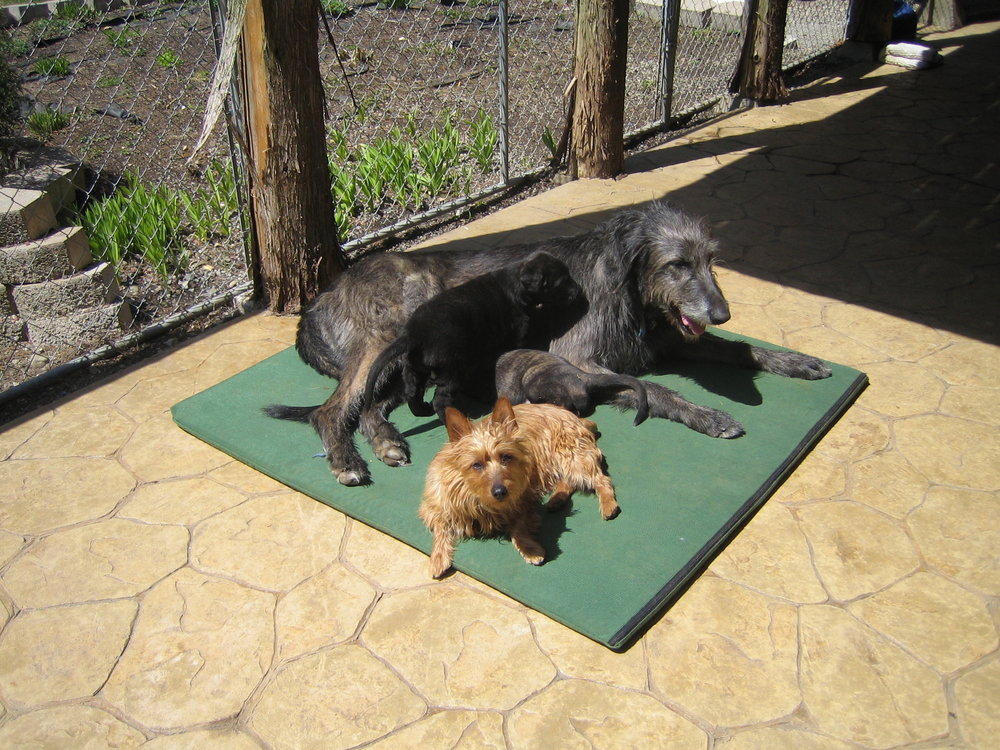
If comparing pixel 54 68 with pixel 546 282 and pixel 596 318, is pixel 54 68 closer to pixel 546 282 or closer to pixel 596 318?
pixel 546 282

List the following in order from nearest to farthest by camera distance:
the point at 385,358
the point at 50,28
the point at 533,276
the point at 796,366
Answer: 1. the point at 385,358
2. the point at 533,276
3. the point at 796,366
4. the point at 50,28

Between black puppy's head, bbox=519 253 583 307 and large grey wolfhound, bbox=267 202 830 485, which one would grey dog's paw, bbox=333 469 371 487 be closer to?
large grey wolfhound, bbox=267 202 830 485

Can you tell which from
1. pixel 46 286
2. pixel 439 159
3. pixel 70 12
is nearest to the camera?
pixel 46 286

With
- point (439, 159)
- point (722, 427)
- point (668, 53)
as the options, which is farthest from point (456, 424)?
point (668, 53)

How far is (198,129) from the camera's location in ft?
24.0

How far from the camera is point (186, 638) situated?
9.49 ft

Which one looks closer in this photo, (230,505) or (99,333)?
(230,505)

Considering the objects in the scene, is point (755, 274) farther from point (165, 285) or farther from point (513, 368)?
point (165, 285)

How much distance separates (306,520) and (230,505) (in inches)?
14.1

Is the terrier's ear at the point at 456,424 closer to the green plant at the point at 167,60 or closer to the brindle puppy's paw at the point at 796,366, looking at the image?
the brindle puppy's paw at the point at 796,366

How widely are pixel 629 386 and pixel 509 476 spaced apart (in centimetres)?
116

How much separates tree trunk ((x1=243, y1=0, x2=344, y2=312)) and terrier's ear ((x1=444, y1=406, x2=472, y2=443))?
231 centimetres

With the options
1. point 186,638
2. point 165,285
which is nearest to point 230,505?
point 186,638

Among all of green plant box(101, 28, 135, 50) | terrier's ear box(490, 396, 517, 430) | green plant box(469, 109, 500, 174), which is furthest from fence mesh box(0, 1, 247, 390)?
terrier's ear box(490, 396, 517, 430)
